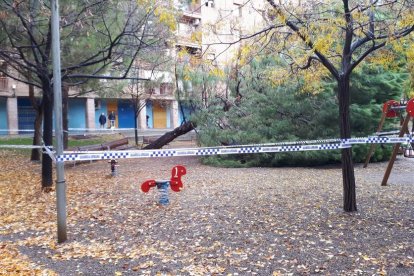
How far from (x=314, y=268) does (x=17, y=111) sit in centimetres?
3367

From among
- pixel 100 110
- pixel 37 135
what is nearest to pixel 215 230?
pixel 37 135

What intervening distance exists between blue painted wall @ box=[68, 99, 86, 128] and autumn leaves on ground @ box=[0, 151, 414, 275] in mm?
27300

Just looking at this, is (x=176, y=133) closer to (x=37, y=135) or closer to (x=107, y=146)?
(x=107, y=146)

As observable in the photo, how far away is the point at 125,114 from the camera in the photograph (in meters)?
40.6

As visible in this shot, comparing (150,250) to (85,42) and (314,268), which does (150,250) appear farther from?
(85,42)

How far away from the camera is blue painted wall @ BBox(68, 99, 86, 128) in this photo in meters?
36.6

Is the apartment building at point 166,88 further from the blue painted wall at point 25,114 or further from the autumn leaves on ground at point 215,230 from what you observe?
the autumn leaves on ground at point 215,230

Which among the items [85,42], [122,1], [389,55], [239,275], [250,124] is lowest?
[239,275]

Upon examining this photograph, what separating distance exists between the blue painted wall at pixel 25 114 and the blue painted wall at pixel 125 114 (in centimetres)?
820

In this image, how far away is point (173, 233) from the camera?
5.90 metres

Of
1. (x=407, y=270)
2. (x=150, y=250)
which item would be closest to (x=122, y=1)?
(x=150, y=250)

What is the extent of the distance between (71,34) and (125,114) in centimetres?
3064

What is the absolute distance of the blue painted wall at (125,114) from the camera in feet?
132

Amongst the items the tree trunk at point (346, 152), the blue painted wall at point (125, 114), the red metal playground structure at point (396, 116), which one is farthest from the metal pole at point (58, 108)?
the blue painted wall at point (125, 114)
